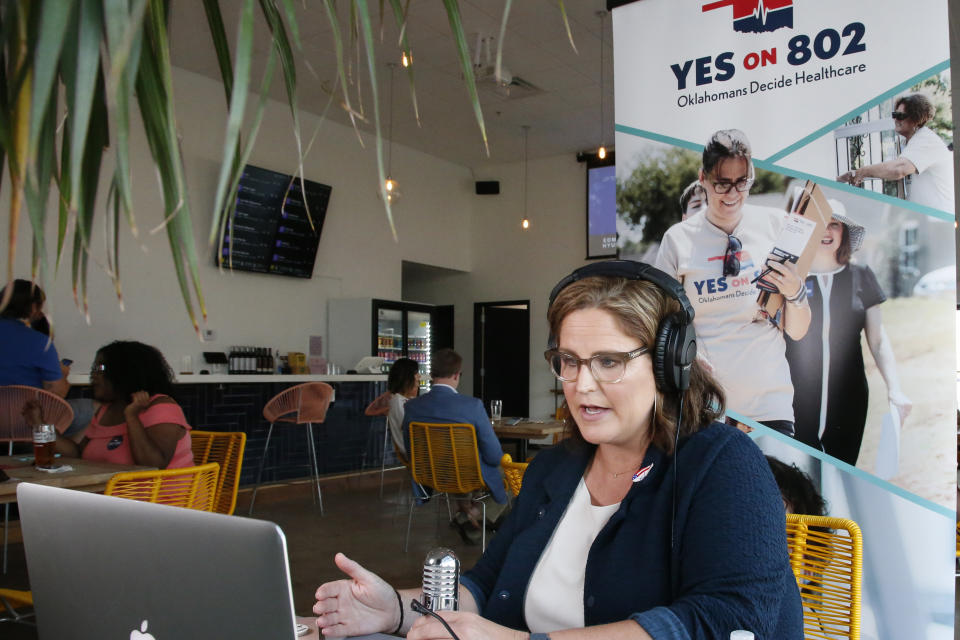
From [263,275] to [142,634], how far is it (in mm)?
7557

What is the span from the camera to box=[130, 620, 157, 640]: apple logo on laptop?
84 cm

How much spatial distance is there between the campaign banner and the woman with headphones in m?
0.97

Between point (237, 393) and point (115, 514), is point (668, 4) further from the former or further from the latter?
point (237, 393)

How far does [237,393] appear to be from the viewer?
21.6 feet

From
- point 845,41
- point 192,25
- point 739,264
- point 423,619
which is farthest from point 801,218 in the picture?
point 192,25

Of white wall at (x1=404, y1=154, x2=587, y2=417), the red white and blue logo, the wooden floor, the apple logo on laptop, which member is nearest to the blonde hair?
the apple logo on laptop

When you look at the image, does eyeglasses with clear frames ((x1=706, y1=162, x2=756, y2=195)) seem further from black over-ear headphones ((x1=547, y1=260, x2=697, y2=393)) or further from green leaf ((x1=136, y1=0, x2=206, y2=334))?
green leaf ((x1=136, y1=0, x2=206, y2=334))

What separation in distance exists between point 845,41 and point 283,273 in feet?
21.7

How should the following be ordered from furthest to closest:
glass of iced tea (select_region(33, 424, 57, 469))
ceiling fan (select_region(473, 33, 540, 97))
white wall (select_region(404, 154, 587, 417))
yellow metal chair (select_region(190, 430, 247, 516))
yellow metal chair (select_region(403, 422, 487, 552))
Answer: white wall (select_region(404, 154, 587, 417))
ceiling fan (select_region(473, 33, 540, 97))
yellow metal chair (select_region(403, 422, 487, 552))
yellow metal chair (select_region(190, 430, 247, 516))
glass of iced tea (select_region(33, 424, 57, 469))

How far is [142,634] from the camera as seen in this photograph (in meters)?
0.84

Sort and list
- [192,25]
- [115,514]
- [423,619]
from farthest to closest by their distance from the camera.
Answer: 1. [192,25]
2. [423,619]
3. [115,514]

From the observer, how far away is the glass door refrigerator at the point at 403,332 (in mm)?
8844

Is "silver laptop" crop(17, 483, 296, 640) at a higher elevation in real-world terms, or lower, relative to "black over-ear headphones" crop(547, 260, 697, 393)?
lower

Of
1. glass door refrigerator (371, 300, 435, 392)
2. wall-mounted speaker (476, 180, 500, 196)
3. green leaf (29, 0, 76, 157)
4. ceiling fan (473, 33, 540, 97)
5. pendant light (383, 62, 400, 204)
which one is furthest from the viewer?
wall-mounted speaker (476, 180, 500, 196)
